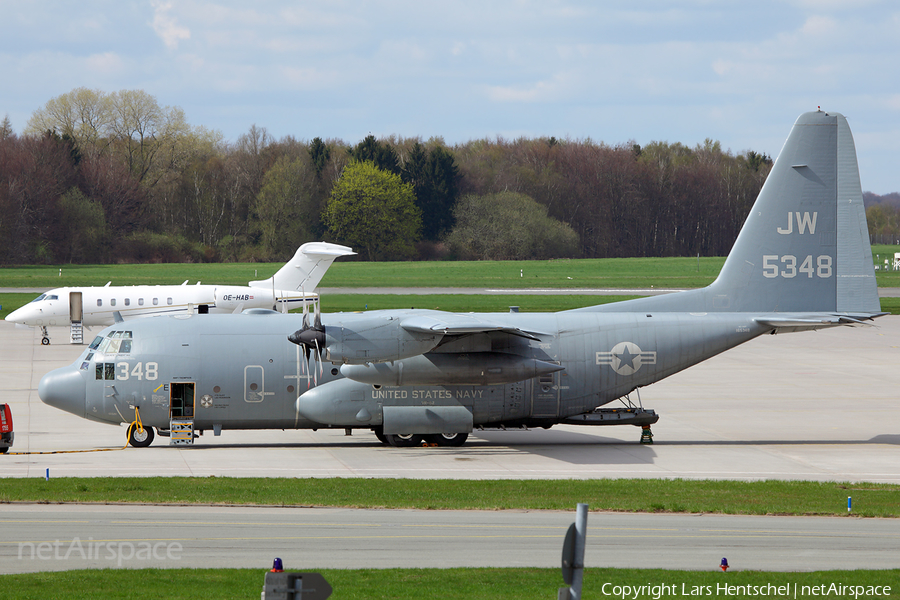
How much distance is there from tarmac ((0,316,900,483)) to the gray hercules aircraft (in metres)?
0.95

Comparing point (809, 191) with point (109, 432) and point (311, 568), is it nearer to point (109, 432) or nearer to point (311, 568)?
point (311, 568)

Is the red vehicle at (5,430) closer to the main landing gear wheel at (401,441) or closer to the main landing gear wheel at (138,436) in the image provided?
the main landing gear wheel at (138,436)

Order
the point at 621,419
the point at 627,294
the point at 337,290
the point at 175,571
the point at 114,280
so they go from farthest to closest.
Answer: the point at 114,280 < the point at 337,290 < the point at 627,294 < the point at 621,419 < the point at 175,571

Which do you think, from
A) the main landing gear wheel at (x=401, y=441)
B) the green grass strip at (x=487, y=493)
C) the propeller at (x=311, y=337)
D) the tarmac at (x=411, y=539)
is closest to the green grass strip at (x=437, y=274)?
the main landing gear wheel at (x=401, y=441)

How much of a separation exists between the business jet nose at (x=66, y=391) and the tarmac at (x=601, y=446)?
1221 mm

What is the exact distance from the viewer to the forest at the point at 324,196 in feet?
401

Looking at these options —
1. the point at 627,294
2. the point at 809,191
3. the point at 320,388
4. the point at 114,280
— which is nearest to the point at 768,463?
the point at 809,191

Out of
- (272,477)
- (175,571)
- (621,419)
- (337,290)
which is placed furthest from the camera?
(337,290)

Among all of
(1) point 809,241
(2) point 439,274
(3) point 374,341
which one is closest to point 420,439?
(3) point 374,341

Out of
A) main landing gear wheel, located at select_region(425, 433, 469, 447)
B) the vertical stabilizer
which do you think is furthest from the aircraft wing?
the vertical stabilizer

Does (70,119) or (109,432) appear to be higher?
(70,119)

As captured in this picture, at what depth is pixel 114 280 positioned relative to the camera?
3546 inches

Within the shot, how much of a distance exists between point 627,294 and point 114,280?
51.4 metres

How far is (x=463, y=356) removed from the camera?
23453mm
